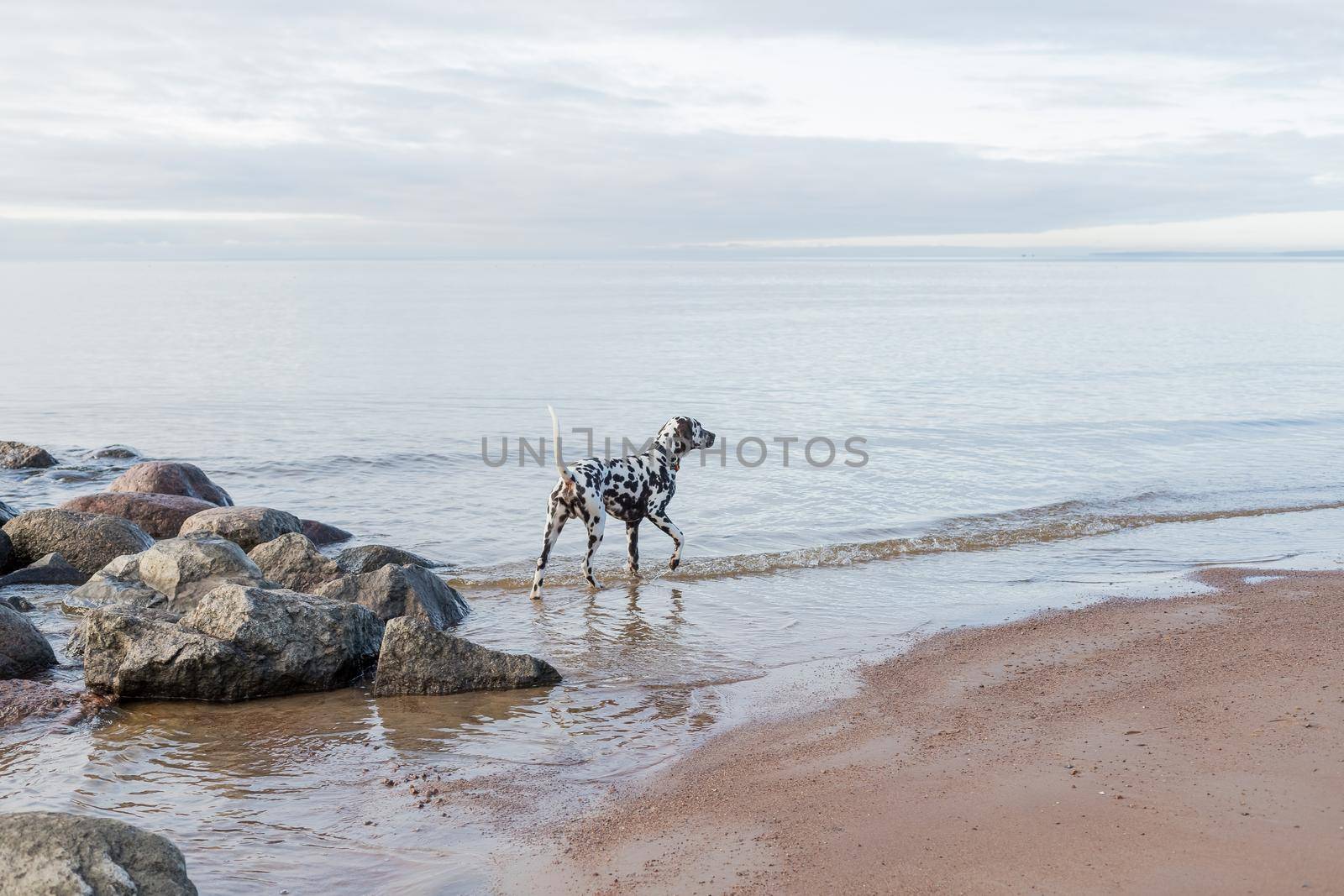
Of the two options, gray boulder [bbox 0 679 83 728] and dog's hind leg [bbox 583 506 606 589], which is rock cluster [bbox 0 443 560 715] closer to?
gray boulder [bbox 0 679 83 728]

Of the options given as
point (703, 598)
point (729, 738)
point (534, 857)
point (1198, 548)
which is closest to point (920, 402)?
point (1198, 548)

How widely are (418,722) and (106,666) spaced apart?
2.42m

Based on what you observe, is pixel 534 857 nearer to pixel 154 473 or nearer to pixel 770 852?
pixel 770 852

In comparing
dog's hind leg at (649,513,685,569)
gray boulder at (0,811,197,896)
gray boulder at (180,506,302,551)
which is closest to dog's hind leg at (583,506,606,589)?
dog's hind leg at (649,513,685,569)

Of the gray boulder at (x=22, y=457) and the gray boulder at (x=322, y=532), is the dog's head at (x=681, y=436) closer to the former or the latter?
the gray boulder at (x=322, y=532)

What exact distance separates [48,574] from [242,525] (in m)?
2.02

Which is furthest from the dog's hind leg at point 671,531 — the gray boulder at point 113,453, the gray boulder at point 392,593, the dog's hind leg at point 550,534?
the gray boulder at point 113,453

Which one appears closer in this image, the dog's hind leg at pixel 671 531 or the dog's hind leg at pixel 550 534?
the dog's hind leg at pixel 550 534

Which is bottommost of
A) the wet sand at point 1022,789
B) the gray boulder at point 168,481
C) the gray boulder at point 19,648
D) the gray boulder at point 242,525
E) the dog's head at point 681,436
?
the wet sand at point 1022,789

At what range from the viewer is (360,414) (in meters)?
27.0

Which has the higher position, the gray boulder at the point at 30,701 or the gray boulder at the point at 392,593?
the gray boulder at the point at 392,593

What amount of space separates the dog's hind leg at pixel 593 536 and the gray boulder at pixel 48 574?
18.0 ft

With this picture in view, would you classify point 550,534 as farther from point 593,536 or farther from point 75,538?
point 75,538

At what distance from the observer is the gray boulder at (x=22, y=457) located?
1967 centimetres
